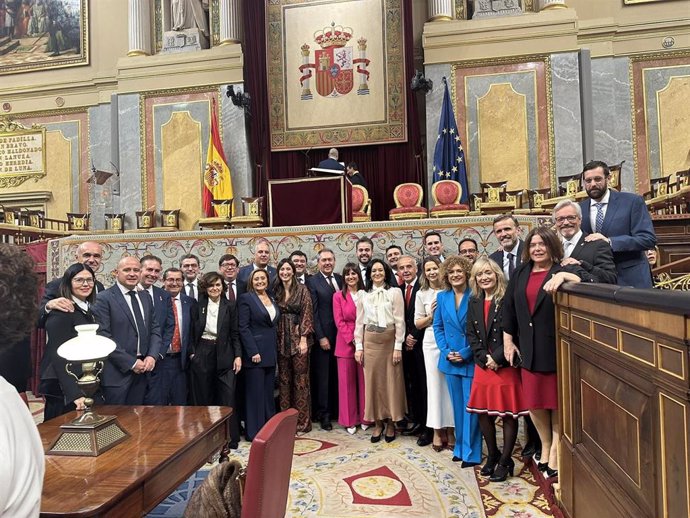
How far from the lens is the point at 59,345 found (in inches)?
113

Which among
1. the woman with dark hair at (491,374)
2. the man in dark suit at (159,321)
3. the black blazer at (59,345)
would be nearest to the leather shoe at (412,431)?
the woman with dark hair at (491,374)

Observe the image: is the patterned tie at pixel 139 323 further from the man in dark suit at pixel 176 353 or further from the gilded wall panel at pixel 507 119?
the gilded wall panel at pixel 507 119

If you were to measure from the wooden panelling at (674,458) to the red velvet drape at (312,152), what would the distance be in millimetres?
8129

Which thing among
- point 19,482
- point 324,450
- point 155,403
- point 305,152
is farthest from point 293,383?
point 305,152

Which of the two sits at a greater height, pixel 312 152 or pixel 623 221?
pixel 312 152

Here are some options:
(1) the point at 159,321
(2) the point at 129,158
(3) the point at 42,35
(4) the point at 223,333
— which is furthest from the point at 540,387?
(3) the point at 42,35

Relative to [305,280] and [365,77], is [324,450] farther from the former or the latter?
[365,77]

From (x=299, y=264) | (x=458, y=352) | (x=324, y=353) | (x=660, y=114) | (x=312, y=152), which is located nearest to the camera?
(x=458, y=352)

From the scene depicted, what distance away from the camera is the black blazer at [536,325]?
2762 millimetres

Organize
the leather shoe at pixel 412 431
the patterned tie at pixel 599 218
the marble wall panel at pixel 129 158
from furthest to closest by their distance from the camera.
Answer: the marble wall panel at pixel 129 158, the leather shoe at pixel 412 431, the patterned tie at pixel 599 218

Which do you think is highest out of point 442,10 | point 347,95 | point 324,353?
point 442,10

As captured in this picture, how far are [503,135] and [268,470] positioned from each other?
324 inches

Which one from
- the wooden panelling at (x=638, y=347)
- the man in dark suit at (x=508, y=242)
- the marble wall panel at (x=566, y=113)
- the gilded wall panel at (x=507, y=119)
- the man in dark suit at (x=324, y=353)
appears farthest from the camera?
the gilded wall panel at (x=507, y=119)

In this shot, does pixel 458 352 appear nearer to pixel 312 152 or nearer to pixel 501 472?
pixel 501 472
